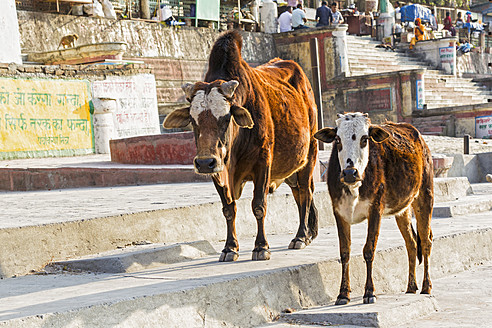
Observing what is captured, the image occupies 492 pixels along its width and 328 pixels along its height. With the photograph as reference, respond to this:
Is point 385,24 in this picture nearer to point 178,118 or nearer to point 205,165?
point 178,118

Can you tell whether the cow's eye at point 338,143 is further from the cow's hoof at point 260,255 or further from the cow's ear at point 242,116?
the cow's hoof at point 260,255

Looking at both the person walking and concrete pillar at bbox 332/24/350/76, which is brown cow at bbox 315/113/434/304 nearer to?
concrete pillar at bbox 332/24/350/76

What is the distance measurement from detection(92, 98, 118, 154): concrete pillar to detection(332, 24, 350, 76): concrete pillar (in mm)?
12546

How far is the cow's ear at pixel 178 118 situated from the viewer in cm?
613

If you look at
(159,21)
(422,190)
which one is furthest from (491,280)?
(159,21)

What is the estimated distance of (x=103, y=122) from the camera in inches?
744

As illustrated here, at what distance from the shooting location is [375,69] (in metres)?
31.1

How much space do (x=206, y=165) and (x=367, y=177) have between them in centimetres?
115

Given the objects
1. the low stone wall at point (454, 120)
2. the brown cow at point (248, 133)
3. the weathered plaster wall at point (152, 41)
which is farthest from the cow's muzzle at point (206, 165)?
the low stone wall at point (454, 120)

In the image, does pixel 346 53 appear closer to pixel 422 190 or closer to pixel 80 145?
pixel 80 145

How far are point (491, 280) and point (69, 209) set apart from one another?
4.18 meters

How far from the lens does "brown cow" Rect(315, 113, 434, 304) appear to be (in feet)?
18.1

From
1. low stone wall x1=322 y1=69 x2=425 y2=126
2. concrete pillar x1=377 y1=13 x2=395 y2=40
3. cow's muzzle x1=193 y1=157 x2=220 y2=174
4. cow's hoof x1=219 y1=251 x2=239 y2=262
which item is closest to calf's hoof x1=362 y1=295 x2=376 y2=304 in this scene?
cow's hoof x1=219 y1=251 x2=239 y2=262

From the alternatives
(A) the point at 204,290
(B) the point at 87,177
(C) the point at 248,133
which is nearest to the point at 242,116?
(C) the point at 248,133
